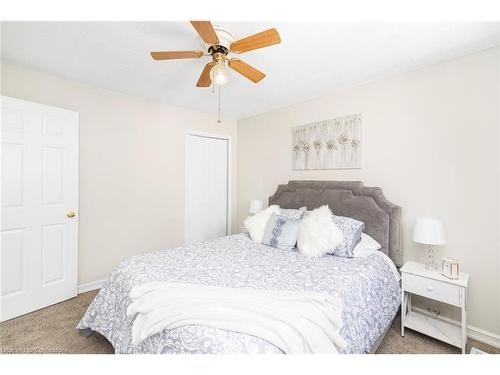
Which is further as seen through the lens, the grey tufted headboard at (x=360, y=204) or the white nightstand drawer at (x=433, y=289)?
the grey tufted headboard at (x=360, y=204)

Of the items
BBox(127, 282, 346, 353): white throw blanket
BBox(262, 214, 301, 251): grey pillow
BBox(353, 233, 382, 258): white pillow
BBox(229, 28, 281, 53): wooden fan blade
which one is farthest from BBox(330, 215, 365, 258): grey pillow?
BBox(229, 28, 281, 53): wooden fan blade

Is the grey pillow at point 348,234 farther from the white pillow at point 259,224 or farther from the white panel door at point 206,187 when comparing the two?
the white panel door at point 206,187

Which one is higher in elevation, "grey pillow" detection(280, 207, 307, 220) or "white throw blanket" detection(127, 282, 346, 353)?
"grey pillow" detection(280, 207, 307, 220)

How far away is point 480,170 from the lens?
6.24ft

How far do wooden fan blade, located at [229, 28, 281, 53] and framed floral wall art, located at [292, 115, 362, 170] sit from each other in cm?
159

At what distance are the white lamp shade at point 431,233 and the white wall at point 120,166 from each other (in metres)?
2.90

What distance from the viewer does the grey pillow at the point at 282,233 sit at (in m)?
2.30

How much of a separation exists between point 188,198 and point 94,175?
126 cm

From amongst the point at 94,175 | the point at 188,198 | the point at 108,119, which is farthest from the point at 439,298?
the point at 108,119

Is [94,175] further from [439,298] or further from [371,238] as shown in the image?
[439,298]

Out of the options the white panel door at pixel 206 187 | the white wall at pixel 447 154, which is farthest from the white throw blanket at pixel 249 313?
the white panel door at pixel 206 187

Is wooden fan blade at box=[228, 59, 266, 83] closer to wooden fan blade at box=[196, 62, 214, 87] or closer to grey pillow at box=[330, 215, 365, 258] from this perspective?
wooden fan blade at box=[196, 62, 214, 87]

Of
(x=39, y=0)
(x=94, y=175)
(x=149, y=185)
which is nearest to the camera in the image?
(x=39, y=0)

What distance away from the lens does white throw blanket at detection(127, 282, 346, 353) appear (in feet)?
3.41
